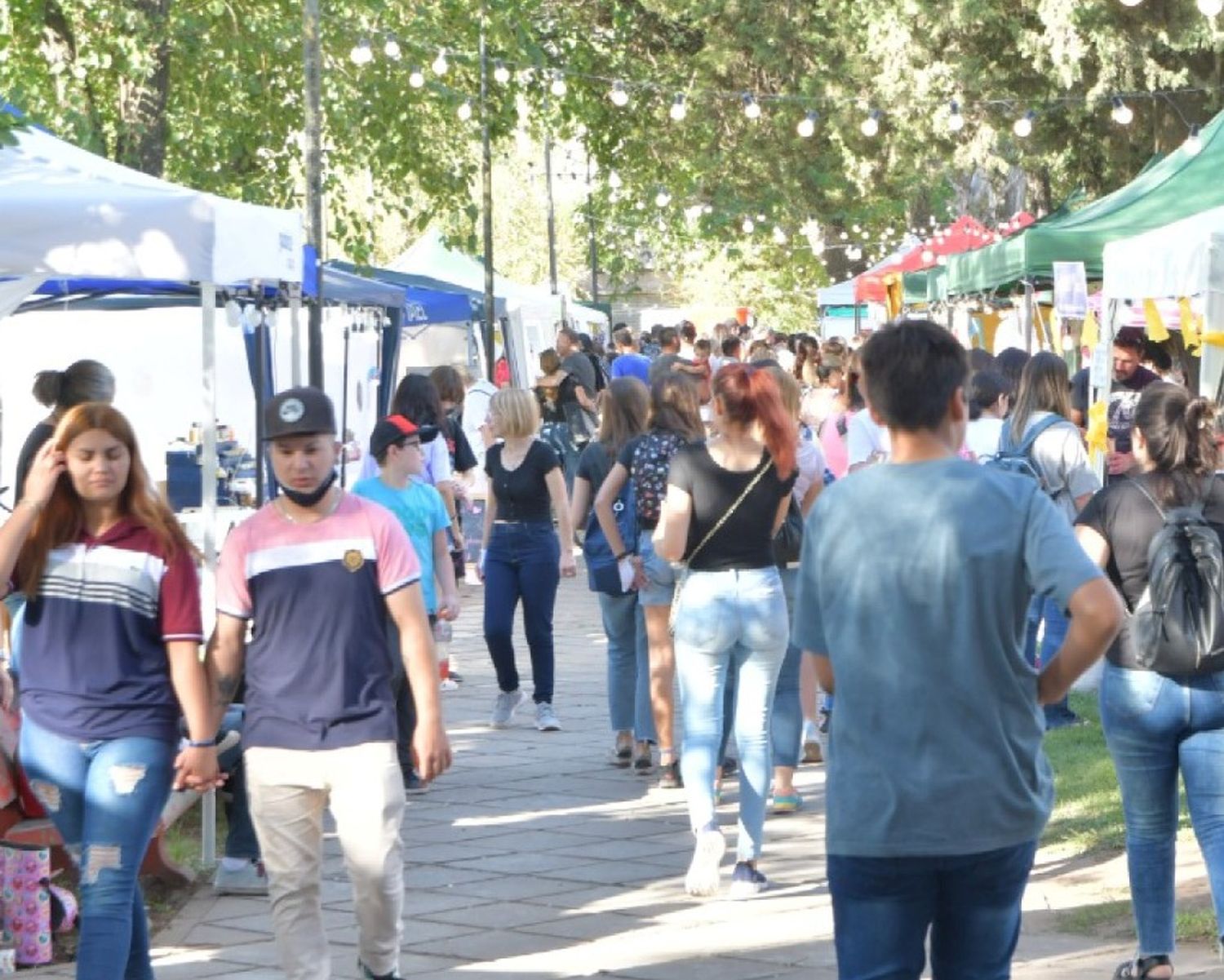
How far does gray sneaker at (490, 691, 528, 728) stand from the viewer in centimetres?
1141

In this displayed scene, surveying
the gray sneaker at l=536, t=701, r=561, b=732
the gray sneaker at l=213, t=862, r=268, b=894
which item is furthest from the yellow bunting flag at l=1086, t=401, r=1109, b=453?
the gray sneaker at l=213, t=862, r=268, b=894

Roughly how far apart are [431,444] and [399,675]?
3.22m

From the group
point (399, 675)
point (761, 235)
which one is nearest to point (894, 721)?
point (399, 675)

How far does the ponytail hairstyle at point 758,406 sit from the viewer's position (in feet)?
25.3

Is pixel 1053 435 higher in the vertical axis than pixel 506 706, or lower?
higher

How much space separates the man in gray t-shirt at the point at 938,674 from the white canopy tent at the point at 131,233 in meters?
4.36

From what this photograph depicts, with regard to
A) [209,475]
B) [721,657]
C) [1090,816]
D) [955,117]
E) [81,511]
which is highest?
[955,117]

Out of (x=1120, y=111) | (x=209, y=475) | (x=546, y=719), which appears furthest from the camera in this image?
(x=1120, y=111)

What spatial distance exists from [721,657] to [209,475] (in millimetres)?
2044

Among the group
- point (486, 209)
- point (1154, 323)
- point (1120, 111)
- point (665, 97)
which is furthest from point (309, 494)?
point (665, 97)

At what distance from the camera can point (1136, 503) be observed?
5703 mm

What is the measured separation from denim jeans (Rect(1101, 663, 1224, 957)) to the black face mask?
2092 mm

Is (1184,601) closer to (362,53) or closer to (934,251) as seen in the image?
(362,53)

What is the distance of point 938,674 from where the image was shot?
3834mm
